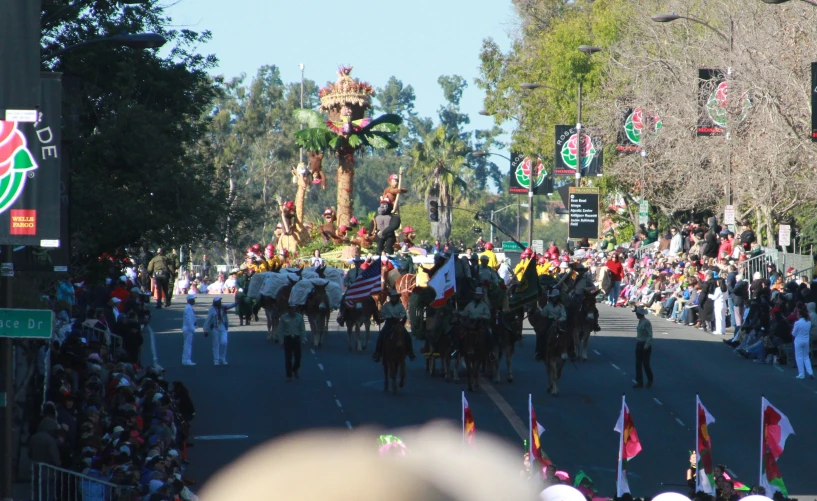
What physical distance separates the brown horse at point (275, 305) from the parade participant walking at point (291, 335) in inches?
192

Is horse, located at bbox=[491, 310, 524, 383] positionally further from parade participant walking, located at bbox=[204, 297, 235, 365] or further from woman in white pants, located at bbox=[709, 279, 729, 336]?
woman in white pants, located at bbox=[709, 279, 729, 336]

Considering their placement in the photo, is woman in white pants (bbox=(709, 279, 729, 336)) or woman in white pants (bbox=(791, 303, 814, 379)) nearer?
woman in white pants (bbox=(791, 303, 814, 379))

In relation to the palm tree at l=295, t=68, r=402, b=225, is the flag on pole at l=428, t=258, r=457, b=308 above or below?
below

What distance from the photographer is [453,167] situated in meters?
104

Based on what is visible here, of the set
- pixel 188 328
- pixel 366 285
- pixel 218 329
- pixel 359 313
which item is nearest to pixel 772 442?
pixel 366 285

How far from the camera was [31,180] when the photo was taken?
13.2 m

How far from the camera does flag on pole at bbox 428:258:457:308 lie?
27953 mm

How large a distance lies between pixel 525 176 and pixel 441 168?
33434 millimetres

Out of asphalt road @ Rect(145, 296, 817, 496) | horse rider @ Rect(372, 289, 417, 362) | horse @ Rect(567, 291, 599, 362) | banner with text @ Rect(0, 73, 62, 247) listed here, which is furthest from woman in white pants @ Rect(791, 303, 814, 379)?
banner with text @ Rect(0, 73, 62, 247)

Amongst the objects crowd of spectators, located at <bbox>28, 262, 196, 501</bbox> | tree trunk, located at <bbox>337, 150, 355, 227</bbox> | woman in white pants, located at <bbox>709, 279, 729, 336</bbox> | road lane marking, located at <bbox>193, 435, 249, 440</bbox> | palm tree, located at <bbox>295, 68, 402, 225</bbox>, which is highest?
palm tree, located at <bbox>295, 68, 402, 225</bbox>

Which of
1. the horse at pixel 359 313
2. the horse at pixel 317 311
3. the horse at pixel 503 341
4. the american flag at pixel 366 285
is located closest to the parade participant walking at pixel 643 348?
the horse at pixel 503 341

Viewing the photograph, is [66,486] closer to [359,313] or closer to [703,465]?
[703,465]

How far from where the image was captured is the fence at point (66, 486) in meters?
17.0

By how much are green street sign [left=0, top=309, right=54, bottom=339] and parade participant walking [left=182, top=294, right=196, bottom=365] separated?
15.6 metres
